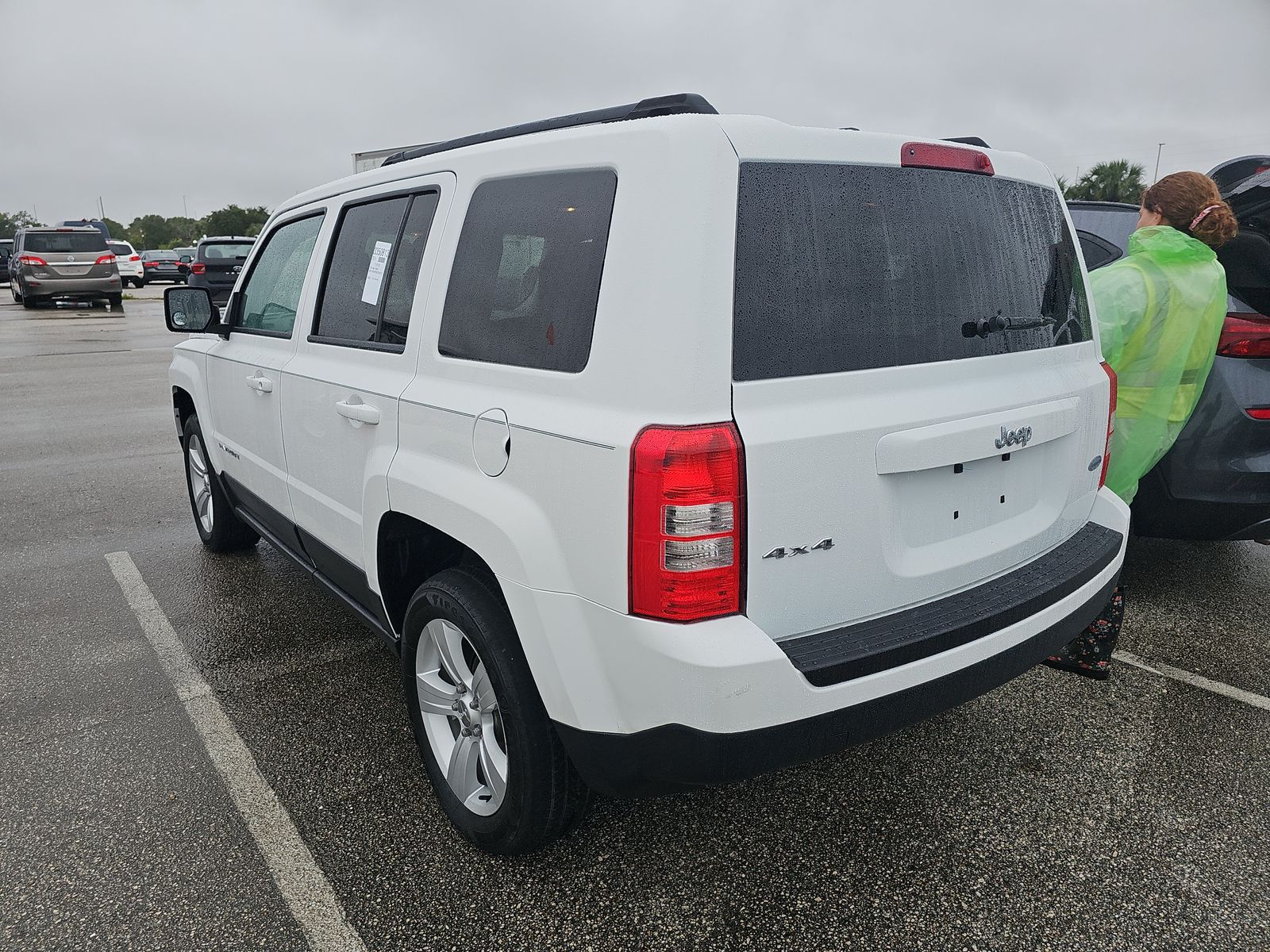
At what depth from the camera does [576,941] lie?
219 centimetres

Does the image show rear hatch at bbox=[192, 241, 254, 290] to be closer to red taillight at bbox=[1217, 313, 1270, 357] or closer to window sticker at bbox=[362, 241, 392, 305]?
window sticker at bbox=[362, 241, 392, 305]

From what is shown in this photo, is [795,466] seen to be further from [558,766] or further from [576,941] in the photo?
[576,941]

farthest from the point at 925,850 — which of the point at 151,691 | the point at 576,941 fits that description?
the point at 151,691

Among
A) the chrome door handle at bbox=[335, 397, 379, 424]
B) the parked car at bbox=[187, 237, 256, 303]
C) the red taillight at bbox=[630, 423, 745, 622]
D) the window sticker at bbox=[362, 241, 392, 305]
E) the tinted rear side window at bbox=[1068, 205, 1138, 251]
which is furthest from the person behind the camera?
the parked car at bbox=[187, 237, 256, 303]

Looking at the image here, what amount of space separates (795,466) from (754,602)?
30 cm

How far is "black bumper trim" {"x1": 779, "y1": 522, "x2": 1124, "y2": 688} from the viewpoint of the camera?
1948 mm

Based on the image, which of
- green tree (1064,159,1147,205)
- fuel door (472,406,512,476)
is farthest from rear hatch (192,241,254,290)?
green tree (1064,159,1147,205)

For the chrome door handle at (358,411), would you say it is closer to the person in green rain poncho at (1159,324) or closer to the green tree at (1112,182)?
the person in green rain poncho at (1159,324)

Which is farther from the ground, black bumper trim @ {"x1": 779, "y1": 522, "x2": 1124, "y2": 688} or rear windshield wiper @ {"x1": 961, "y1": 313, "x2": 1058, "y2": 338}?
rear windshield wiper @ {"x1": 961, "y1": 313, "x2": 1058, "y2": 338}

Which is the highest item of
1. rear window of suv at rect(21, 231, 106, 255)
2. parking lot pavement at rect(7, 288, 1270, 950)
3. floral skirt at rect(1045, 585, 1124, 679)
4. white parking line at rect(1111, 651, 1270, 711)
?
rear window of suv at rect(21, 231, 106, 255)

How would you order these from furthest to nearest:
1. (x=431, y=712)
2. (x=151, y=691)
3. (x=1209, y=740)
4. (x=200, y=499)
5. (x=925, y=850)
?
(x=200, y=499) → (x=151, y=691) → (x=1209, y=740) → (x=431, y=712) → (x=925, y=850)

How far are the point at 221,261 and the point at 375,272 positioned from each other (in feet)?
56.7

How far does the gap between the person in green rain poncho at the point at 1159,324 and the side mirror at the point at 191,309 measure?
148 inches

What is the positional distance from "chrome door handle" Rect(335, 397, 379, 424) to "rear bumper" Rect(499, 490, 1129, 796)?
32.4 inches
